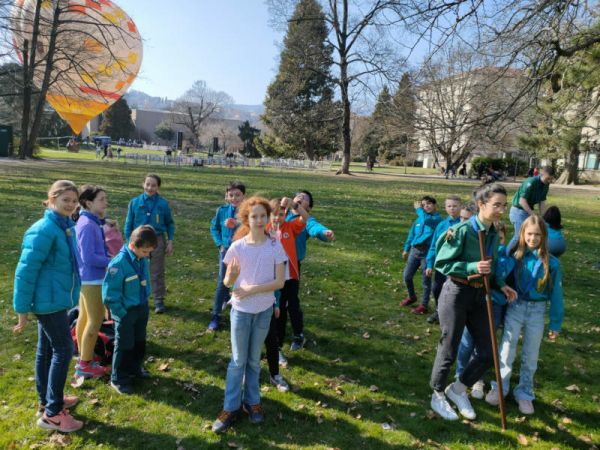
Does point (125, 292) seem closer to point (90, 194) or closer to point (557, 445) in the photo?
point (90, 194)

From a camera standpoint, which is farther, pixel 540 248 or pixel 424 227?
pixel 424 227

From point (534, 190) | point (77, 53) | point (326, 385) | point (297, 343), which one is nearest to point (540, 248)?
point (326, 385)

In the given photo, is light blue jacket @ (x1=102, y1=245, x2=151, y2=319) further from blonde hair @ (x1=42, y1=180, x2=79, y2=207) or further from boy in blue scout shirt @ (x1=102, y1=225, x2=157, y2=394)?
blonde hair @ (x1=42, y1=180, x2=79, y2=207)

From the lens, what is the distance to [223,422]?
3885 mm

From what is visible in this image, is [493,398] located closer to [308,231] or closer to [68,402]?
[308,231]

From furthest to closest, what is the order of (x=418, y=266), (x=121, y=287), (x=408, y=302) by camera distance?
(x=408, y=302), (x=418, y=266), (x=121, y=287)

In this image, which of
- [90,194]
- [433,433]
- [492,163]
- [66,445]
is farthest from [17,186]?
[492,163]

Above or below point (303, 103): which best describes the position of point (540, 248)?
below

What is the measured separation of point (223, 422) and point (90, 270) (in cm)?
205

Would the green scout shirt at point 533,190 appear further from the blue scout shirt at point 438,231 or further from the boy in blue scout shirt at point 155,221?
the boy in blue scout shirt at point 155,221

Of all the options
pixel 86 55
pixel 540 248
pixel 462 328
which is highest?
pixel 86 55

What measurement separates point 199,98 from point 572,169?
219 ft

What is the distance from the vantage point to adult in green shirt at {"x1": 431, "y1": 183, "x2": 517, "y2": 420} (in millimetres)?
3951

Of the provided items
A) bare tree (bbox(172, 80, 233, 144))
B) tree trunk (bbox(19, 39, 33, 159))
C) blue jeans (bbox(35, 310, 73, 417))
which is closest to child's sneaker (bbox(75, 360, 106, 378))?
blue jeans (bbox(35, 310, 73, 417))
